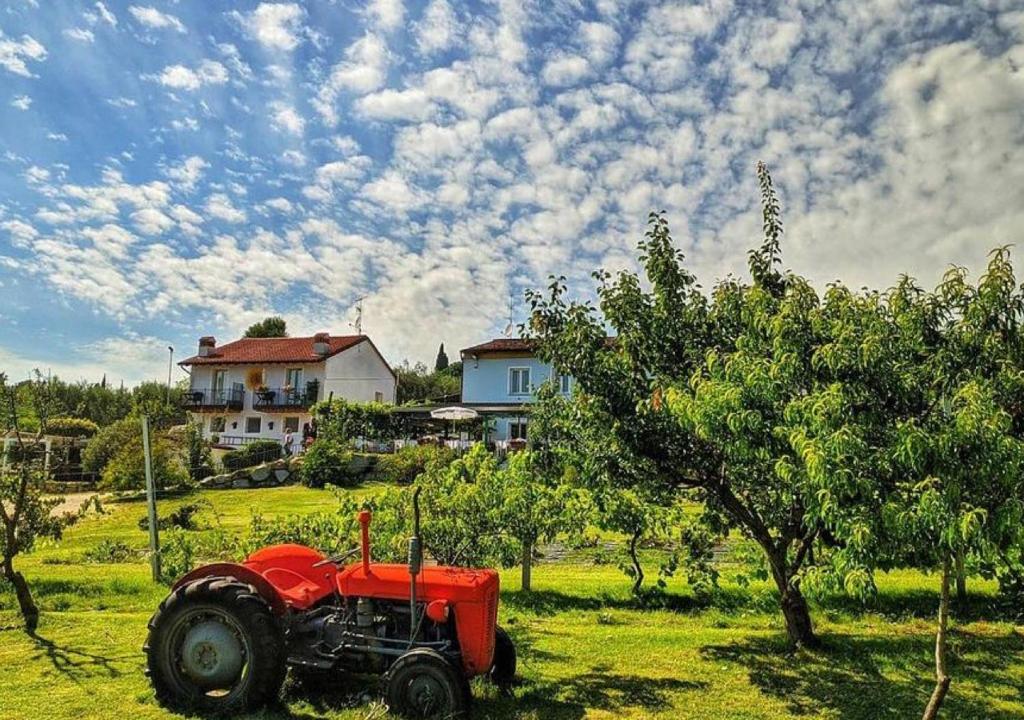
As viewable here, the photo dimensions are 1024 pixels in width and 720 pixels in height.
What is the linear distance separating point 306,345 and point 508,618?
39.8m

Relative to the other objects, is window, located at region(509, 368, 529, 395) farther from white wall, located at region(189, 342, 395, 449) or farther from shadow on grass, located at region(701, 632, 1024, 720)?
shadow on grass, located at region(701, 632, 1024, 720)

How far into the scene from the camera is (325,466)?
2736cm

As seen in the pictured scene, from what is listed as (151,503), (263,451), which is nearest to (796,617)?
(151,503)

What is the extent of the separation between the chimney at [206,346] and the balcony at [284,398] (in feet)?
16.8

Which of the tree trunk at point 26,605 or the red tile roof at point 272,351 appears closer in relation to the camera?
the tree trunk at point 26,605

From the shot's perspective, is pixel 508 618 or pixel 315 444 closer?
pixel 508 618

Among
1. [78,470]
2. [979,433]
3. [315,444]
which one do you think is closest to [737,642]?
[979,433]

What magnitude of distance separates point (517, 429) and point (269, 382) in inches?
713

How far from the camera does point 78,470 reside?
98.6ft

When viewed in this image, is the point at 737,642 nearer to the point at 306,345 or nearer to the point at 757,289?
the point at 757,289

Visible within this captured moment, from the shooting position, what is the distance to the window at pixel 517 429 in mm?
34938

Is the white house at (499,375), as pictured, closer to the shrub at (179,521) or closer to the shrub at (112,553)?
the shrub at (179,521)

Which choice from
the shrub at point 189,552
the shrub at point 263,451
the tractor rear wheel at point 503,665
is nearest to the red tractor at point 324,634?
the tractor rear wheel at point 503,665

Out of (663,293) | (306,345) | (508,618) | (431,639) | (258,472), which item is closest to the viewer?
(431,639)
